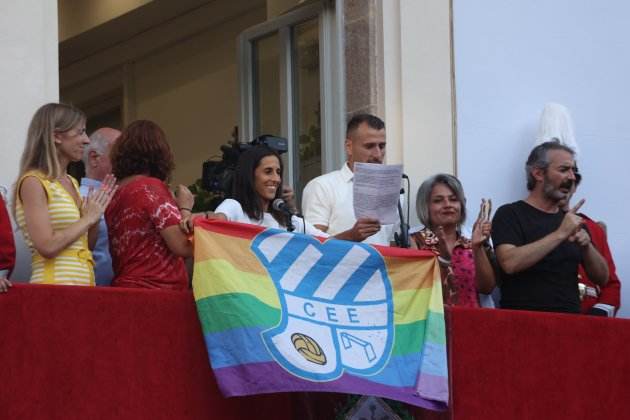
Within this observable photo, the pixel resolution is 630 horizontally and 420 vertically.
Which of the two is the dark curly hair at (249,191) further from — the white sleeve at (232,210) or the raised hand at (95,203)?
the raised hand at (95,203)

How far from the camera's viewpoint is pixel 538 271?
10.1 metres

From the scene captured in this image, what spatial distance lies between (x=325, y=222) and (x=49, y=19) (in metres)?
1.95

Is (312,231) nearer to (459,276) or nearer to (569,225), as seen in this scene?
(459,276)

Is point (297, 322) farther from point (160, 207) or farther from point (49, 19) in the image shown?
point (49, 19)

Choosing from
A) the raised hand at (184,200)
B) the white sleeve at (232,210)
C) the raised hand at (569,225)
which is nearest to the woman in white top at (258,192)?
the white sleeve at (232,210)

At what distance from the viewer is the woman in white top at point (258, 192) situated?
9.44 meters

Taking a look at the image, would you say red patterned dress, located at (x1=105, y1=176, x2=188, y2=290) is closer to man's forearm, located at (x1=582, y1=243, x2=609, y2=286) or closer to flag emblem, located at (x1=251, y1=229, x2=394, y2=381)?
flag emblem, located at (x1=251, y1=229, x2=394, y2=381)

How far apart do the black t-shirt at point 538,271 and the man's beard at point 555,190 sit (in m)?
0.15

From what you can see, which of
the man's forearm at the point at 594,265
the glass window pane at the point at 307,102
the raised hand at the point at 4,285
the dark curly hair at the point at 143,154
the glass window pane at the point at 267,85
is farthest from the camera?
the glass window pane at the point at 267,85

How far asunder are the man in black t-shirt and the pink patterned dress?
6.9 inches

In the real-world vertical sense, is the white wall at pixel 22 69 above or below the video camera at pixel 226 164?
above

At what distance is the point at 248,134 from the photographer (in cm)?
1297

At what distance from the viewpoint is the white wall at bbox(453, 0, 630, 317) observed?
1192cm

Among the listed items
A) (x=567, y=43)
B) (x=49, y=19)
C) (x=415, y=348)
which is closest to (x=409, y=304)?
(x=415, y=348)
